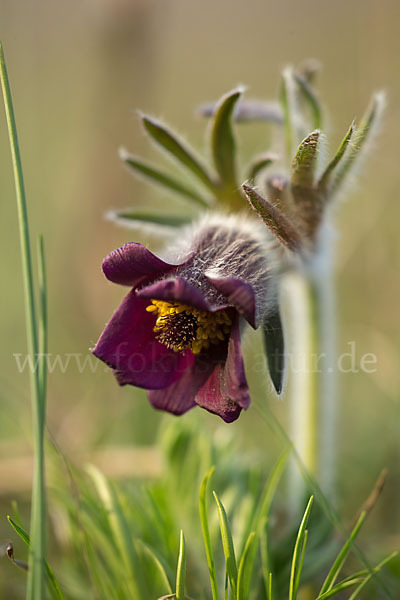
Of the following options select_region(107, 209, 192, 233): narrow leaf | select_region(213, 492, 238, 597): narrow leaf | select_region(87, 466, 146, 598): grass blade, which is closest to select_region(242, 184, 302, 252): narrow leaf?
select_region(107, 209, 192, 233): narrow leaf

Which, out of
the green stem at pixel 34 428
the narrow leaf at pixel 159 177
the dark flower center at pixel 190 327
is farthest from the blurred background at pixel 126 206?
the green stem at pixel 34 428

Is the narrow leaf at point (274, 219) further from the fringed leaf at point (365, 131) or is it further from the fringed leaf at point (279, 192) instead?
the fringed leaf at point (365, 131)

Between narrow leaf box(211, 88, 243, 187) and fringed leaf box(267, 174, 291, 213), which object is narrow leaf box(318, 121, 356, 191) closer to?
fringed leaf box(267, 174, 291, 213)

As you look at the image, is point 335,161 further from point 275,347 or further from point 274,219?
point 275,347

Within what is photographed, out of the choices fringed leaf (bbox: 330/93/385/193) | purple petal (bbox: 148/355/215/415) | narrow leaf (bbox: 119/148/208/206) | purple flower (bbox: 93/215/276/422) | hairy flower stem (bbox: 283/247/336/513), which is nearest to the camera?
purple flower (bbox: 93/215/276/422)

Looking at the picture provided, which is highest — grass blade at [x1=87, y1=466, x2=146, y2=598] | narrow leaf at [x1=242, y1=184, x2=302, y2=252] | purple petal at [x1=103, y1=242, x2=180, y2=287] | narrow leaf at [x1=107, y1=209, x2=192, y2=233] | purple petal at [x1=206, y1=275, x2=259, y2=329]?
narrow leaf at [x1=107, y1=209, x2=192, y2=233]

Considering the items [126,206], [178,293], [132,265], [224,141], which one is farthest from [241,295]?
[126,206]
